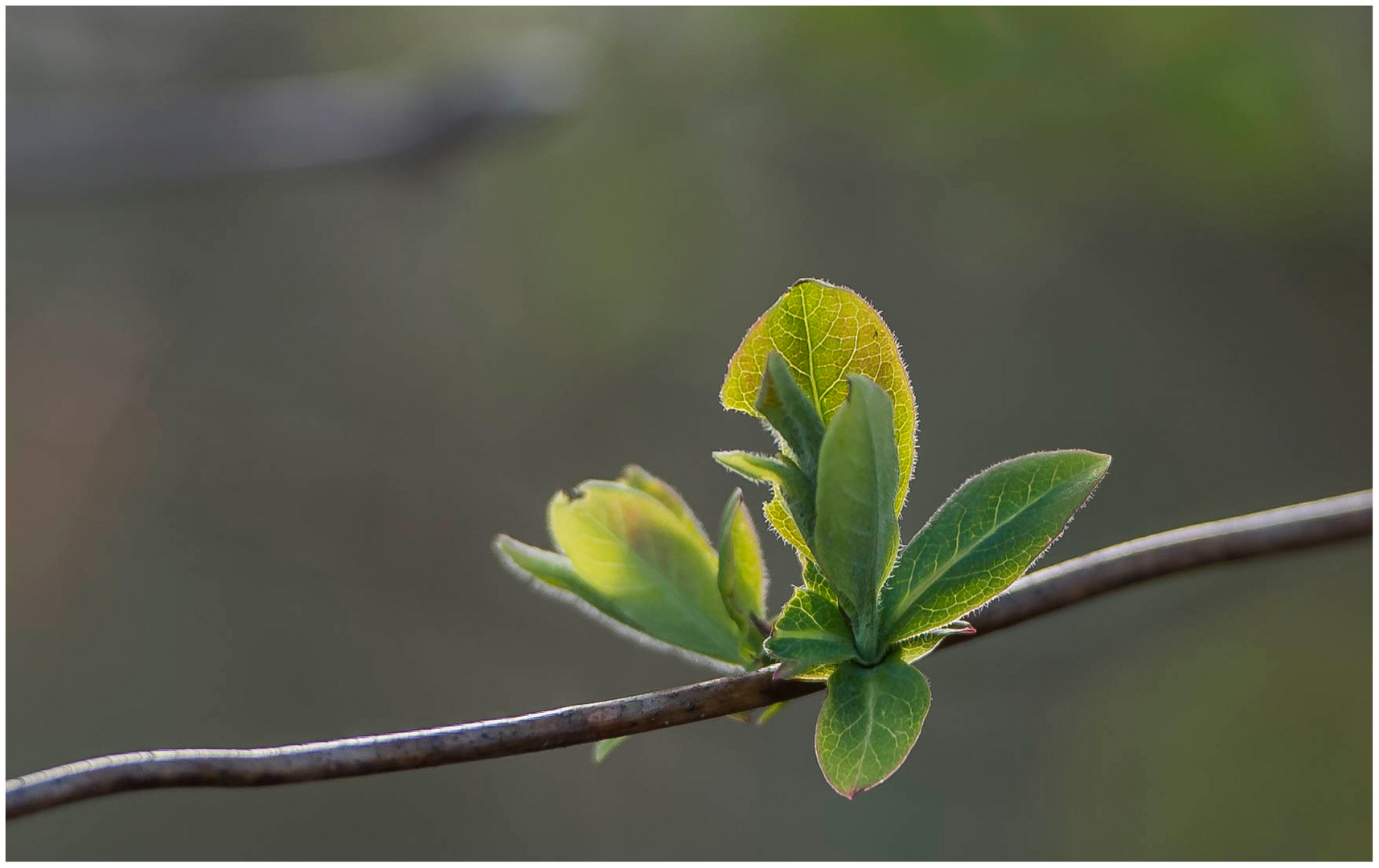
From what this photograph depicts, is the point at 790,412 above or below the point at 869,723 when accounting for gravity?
above

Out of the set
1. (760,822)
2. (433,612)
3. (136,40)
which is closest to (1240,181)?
(760,822)

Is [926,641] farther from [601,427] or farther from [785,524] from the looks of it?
[601,427]

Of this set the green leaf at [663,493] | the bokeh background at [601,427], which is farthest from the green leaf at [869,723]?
the bokeh background at [601,427]

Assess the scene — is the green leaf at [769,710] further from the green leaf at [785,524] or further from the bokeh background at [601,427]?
the bokeh background at [601,427]

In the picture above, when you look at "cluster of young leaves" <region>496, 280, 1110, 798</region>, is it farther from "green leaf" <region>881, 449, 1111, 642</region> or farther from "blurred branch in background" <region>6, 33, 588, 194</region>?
"blurred branch in background" <region>6, 33, 588, 194</region>

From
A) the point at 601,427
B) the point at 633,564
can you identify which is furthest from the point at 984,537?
the point at 601,427

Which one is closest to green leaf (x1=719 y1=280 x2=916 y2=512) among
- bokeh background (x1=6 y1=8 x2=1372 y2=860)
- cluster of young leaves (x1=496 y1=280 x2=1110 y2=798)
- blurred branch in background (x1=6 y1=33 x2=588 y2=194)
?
cluster of young leaves (x1=496 y1=280 x2=1110 y2=798)
